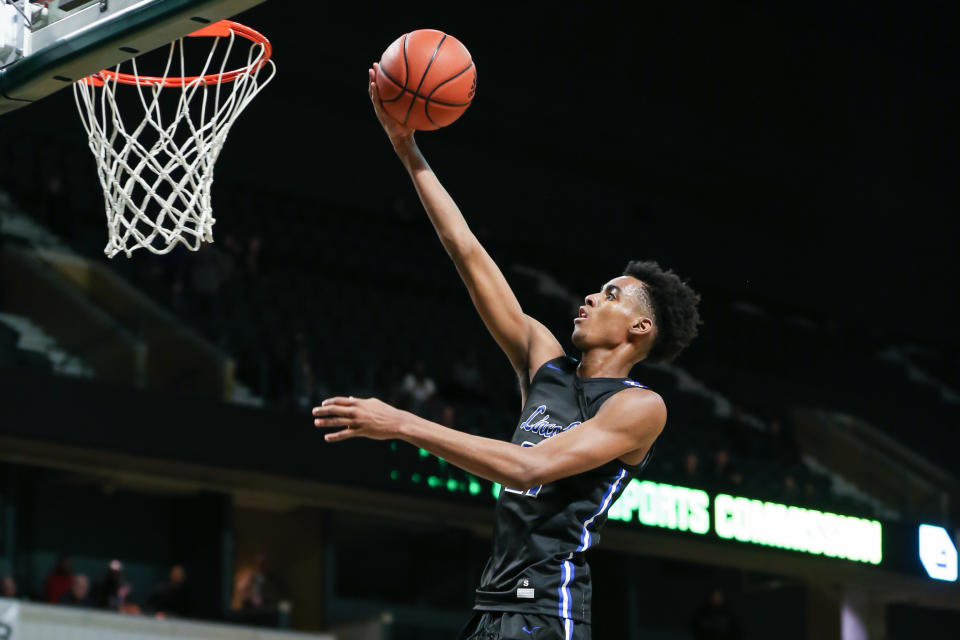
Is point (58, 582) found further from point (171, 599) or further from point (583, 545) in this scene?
point (583, 545)

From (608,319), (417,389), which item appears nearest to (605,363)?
(608,319)

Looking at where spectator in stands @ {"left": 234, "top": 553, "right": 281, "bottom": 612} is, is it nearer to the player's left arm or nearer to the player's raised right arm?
the player's raised right arm

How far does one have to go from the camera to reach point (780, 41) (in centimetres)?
1756

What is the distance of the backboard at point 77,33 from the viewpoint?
452 centimetres

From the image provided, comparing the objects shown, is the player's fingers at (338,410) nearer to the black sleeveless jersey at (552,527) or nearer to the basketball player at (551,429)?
the basketball player at (551,429)

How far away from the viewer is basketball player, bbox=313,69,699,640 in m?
3.60

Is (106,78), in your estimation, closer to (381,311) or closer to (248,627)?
(248,627)

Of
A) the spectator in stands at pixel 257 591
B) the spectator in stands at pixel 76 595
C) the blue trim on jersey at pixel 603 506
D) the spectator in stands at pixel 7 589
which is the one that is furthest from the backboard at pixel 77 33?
the spectator in stands at pixel 257 591

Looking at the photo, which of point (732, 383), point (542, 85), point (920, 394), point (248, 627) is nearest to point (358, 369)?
point (248, 627)

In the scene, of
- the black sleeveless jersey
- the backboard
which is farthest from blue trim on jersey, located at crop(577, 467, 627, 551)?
the backboard

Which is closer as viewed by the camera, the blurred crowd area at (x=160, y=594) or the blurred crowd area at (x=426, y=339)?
the blurred crowd area at (x=160, y=594)

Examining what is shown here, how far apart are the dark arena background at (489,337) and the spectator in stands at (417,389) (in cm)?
4

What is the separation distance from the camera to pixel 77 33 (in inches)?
186

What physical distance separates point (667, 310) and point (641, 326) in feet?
0.36
